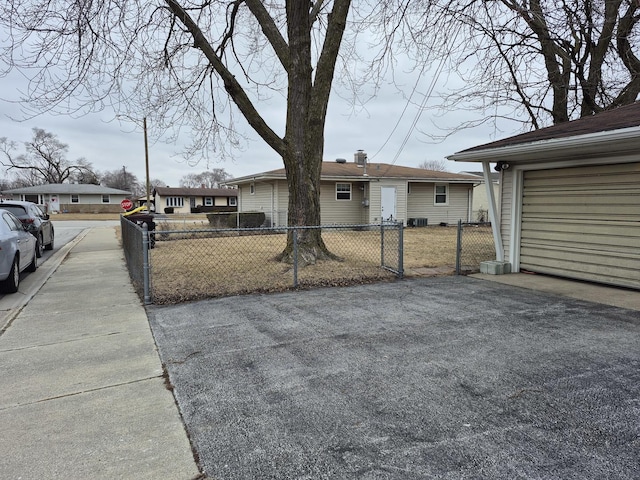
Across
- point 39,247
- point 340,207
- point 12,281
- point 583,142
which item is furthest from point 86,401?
point 340,207

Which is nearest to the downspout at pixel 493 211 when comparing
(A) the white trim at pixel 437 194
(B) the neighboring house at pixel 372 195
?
(B) the neighboring house at pixel 372 195

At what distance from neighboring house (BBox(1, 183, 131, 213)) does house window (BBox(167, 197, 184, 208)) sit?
528cm

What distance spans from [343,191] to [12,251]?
49.6 ft

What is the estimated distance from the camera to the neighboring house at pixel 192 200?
53406 mm

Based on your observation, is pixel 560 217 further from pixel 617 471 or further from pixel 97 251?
pixel 97 251

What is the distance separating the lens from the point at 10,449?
7.84 ft

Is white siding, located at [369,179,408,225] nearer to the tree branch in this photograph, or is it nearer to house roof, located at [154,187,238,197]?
the tree branch

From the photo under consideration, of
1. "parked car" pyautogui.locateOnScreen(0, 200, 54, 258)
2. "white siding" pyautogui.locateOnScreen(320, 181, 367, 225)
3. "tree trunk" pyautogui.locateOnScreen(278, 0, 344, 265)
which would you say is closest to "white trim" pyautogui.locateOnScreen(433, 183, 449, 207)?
"white siding" pyautogui.locateOnScreen(320, 181, 367, 225)

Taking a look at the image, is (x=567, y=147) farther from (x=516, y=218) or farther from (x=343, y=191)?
(x=343, y=191)

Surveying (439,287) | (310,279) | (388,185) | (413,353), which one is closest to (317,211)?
(310,279)

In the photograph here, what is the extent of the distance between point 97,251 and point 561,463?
1345 cm

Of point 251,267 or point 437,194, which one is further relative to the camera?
point 437,194

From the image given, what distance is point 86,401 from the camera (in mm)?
3000

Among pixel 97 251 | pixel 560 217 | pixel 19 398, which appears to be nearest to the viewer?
pixel 19 398
